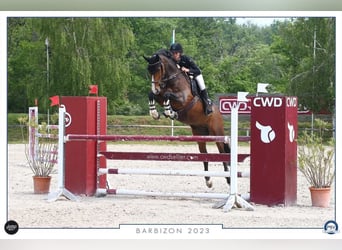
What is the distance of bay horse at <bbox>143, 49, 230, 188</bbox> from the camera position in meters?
6.77


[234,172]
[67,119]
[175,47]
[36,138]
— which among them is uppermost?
[175,47]

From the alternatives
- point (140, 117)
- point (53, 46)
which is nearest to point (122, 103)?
point (140, 117)

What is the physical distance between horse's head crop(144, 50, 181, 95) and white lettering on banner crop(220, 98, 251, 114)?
0.45 m

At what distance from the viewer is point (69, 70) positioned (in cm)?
691

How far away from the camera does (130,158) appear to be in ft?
22.7

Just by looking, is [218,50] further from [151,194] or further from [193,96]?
[151,194]

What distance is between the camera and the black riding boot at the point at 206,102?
6.94 m

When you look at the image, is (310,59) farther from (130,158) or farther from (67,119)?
(67,119)

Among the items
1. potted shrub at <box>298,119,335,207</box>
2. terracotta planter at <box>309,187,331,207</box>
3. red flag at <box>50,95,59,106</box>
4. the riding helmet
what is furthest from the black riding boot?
red flag at <box>50,95,59,106</box>

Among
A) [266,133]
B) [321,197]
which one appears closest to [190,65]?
[266,133]

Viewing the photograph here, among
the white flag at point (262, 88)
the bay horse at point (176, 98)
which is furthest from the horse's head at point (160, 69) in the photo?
the white flag at point (262, 88)

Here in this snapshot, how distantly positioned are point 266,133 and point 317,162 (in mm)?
480

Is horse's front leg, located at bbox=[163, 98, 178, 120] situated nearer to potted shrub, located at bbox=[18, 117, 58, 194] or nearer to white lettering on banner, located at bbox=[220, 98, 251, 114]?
white lettering on banner, located at bbox=[220, 98, 251, 114]

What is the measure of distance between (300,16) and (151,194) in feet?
6.04
